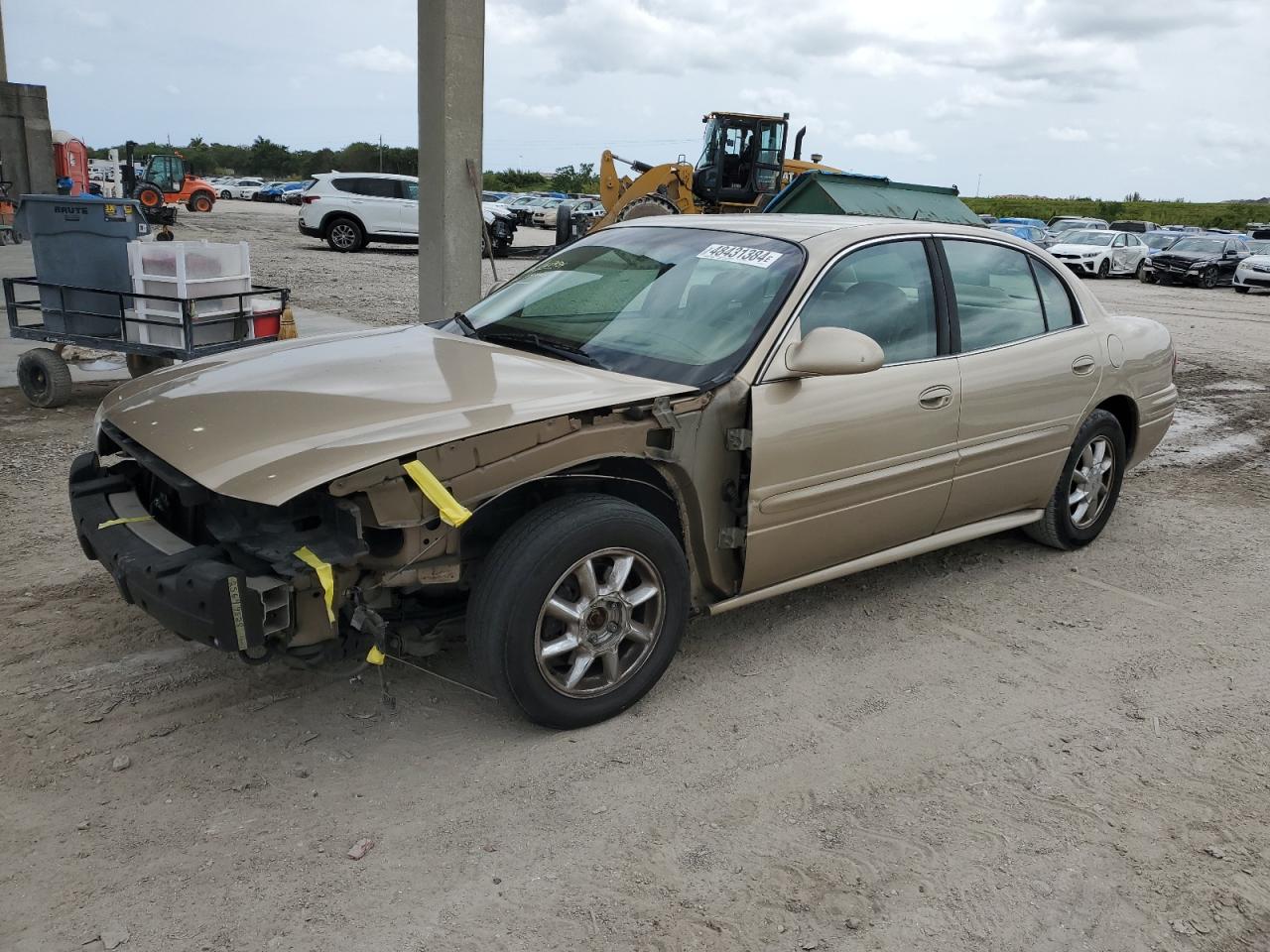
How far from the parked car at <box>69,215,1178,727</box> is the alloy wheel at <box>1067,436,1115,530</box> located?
0.20m

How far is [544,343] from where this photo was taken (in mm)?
3885

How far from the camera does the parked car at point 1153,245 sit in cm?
2707

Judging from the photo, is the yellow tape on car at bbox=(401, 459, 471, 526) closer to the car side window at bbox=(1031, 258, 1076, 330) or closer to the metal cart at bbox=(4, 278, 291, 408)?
the car side window at bbox=(1031, 258, 1076, 330)

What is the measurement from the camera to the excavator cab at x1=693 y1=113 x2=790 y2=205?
18922 millimetres

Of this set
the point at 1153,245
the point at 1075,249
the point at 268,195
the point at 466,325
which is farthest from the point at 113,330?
the point at 268,195

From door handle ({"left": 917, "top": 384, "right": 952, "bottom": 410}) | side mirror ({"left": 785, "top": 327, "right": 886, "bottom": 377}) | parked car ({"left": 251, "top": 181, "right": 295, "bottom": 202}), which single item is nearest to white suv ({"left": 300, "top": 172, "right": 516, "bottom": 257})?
door handle ({"left": 917, "top": 384, "right": 952, "bottom": 410})

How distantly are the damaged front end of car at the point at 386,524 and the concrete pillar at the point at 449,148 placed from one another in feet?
23.8

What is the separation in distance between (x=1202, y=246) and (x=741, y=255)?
26.9 metres

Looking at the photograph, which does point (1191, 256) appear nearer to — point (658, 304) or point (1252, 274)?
point (1252, 274)

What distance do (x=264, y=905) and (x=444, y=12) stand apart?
9.28m

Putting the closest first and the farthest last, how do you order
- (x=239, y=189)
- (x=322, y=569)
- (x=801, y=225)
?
(x=322, y=569), (x=801, y=225), (x=239, y=189)

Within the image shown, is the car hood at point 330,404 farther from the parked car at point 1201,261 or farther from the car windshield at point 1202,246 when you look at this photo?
the car windshield at point 1202,246

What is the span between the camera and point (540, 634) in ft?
10.4

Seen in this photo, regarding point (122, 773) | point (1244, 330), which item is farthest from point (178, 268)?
point (1244, 330)
